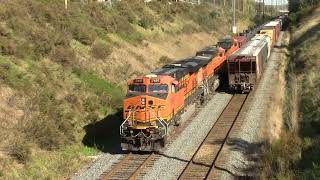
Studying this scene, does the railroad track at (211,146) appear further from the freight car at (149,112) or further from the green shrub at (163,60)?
the green shrub at (163,60)

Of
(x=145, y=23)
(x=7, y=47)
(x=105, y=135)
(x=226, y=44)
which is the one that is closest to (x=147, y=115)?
(x=105, y=135)

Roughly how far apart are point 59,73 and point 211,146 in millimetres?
10112

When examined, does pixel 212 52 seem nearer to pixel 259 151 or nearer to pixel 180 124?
pixel 180 124

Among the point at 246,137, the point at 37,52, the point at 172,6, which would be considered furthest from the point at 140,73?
the point at 172,6

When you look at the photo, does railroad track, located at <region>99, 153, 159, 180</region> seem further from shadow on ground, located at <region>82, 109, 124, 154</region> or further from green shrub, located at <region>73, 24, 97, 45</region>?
green shrub, located at <region>73, 24, 97, 45</region>

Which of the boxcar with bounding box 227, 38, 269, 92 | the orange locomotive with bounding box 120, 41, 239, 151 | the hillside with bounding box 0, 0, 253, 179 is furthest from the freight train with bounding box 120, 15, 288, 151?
the boxcar with bounding box 227, 38, 269, 92

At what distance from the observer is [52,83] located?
2555 cm

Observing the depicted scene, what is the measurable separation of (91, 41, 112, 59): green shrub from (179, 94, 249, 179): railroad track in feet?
32.0

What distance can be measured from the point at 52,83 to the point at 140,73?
1226 centimetres

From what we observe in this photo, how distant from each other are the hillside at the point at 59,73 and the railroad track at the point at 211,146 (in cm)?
468

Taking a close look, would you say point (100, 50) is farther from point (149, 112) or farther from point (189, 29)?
point (189, 29)

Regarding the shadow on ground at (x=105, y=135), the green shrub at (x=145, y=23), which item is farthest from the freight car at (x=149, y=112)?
the green shrub at (x=145, y=23)

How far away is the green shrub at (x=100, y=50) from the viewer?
112 ft

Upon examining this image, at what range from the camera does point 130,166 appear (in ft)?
64.9
